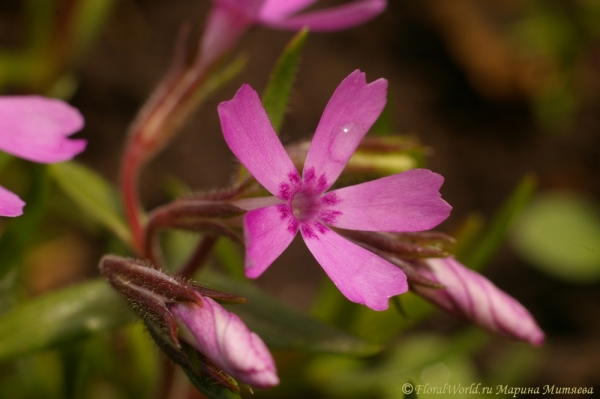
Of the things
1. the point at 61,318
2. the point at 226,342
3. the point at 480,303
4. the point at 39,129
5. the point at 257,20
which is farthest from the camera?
the point at 257,20

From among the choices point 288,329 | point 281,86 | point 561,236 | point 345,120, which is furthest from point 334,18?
point 561,236

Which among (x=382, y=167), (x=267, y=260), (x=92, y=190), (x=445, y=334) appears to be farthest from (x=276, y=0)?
(x=445, y=334)

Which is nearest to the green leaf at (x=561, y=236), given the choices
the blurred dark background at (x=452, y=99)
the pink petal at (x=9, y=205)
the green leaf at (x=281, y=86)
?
the blurred dark background at (x=452, y=99)

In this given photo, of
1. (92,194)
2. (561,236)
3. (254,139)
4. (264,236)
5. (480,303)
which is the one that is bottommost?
(561,236)

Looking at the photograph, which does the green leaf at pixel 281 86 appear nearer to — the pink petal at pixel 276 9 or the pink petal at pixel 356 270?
the pink petal at pixel 276 9

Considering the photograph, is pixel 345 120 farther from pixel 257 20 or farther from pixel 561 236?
pixel 561 236

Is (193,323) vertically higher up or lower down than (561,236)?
higher up
